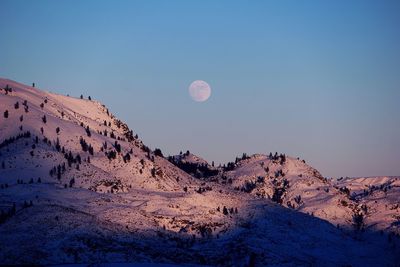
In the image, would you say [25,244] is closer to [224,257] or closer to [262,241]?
[224,257]

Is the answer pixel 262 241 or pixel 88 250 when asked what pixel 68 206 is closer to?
pixel 88 250

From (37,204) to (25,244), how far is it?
113ft

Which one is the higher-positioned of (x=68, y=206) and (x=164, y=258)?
(x=68, y=206)

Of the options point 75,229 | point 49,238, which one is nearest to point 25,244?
point 49,238

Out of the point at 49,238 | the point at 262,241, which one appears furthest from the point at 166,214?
the point at 49,238

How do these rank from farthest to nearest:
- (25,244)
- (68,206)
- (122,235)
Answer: (68,206)
(122,235)
(25,244)

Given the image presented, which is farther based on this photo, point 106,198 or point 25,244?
point 106,198

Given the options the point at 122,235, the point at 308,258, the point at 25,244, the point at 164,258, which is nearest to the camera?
the point at 25,244

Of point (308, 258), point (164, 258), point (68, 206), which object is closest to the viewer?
point (164, 258)

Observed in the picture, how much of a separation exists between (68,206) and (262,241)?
65.3 metres

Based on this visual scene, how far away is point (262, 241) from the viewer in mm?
194750

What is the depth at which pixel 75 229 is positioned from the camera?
151625mm

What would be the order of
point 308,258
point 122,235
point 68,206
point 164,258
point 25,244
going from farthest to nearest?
point 308,258
point 68,206
point 122,235
point 164,258
point 25,244

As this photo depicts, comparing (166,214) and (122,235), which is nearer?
(122,235)
